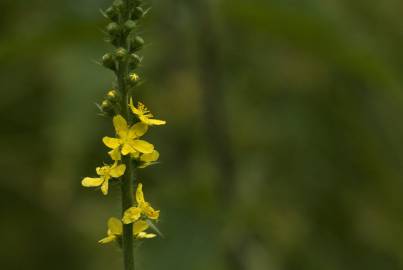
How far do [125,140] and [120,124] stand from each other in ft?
0.16

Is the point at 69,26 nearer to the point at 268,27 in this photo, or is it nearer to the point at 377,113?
the point at 268,27

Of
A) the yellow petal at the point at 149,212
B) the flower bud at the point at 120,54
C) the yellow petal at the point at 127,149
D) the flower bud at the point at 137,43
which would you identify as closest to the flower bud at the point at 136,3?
the flower bud at the point at 137,43

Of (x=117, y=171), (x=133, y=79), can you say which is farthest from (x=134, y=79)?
(x=117, y=171)

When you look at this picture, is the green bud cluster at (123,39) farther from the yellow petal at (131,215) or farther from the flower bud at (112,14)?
the yellow petal at (131,215)

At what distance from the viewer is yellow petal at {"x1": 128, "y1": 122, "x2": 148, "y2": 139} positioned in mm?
1999

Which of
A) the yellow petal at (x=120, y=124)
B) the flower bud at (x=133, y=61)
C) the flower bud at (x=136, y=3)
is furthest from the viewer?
the flower bud at (x=136, y=3)

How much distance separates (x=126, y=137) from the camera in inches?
77.4

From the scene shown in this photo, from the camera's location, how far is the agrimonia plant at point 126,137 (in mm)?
1930

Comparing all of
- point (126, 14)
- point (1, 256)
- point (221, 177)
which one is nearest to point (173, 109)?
point (221, 177)

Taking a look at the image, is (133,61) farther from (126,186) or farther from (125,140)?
(126,186)

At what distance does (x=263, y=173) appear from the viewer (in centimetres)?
468

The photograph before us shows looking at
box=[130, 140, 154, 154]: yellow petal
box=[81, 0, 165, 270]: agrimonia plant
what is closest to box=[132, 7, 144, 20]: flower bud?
box=[81, 0, 165, 270]: agrimonia plant

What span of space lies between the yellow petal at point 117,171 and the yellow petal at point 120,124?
79 millimetres

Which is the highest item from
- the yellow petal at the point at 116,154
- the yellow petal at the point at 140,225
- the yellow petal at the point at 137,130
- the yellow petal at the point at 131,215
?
the yellow petal at the point at 137,130
